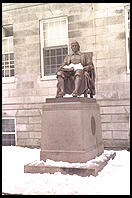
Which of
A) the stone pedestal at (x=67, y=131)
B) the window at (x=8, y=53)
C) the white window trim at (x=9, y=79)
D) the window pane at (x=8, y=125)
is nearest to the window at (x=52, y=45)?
the white window trim at (x=9, y=79)

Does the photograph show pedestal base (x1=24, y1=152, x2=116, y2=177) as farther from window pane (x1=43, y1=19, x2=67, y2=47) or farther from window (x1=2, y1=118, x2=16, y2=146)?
window pane (x1=43, y1=19, x2=67, y2=47)

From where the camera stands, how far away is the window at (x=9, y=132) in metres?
12.7

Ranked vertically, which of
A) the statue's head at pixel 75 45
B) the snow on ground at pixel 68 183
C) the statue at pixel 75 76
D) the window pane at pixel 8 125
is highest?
the statue's head at pixel 75 45

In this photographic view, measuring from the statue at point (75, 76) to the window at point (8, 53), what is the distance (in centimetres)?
579

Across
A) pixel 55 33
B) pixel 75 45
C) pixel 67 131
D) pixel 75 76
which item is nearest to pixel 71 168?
pixel 67 131

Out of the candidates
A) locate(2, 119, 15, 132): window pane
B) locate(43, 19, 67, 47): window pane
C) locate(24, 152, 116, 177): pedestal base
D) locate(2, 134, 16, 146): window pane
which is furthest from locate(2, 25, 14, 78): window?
locate(24, 152, 116, 177): pedestal base

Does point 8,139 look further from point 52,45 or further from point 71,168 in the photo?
point 71,168

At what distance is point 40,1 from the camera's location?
39.1 ft

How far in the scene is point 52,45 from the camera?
1237 cm

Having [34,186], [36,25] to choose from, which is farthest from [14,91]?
[34,186]

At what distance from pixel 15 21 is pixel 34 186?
30.1 ft

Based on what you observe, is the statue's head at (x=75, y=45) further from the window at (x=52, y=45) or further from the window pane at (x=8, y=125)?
the window pane at (x=8, y=125)

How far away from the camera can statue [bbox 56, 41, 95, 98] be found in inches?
293

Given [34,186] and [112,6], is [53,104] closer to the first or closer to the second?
[34,186]
